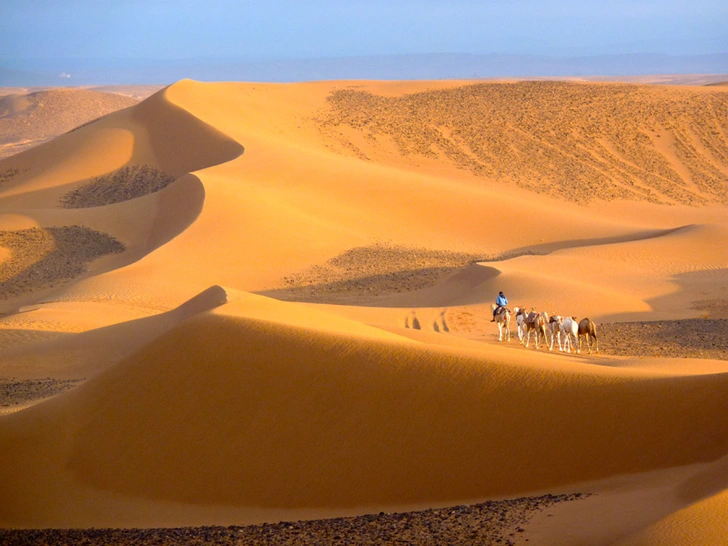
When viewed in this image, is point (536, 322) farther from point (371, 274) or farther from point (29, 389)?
point (371, 274)

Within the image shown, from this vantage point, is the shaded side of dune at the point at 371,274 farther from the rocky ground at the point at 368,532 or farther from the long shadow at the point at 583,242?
the rocky ground at the point at 368,532

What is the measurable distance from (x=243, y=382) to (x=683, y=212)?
3276 cm

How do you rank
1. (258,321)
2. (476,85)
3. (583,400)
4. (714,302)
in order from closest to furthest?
(583,400), (258,321), (714,302), (476,85)

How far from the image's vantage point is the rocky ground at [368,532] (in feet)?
26.8

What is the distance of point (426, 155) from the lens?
157 ft

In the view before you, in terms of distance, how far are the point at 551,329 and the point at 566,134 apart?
33.9 m

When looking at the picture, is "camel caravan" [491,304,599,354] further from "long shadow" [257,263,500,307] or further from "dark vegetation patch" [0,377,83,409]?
"dark vegetation patch" [0,377,83,409]

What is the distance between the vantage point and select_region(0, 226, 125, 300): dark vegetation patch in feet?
98.4

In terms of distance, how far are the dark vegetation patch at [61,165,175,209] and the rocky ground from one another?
107 feet

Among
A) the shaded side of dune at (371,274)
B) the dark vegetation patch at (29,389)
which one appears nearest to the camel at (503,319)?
the shaded side of dune at (371,274)

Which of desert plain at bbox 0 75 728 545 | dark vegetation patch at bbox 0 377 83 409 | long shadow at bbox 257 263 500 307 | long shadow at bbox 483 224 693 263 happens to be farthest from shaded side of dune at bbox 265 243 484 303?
dark vegetation patch at bbox 0 377 83 409

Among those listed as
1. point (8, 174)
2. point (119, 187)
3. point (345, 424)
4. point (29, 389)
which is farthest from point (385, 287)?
point (8, 174)

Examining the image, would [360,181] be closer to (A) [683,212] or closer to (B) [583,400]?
(A) [683,212]

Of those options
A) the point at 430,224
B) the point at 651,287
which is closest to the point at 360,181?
the point at 430,224
